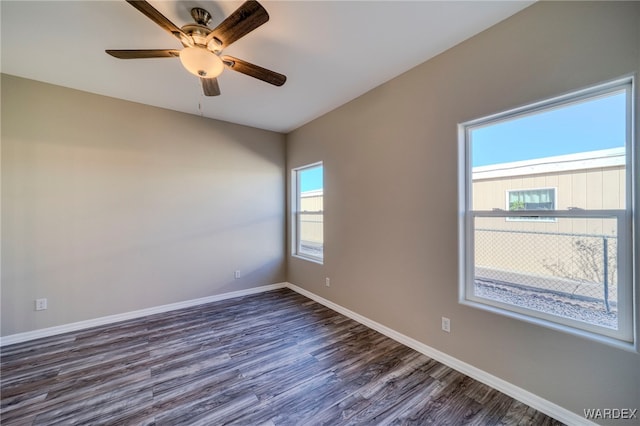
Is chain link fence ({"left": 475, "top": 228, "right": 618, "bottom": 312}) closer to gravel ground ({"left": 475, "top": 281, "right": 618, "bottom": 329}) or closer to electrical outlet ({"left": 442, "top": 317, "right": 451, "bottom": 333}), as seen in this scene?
gravel ground ({"left": 475, "top": 281, "right": 618, "bottom": 329})

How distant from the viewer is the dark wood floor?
1638 millimetres

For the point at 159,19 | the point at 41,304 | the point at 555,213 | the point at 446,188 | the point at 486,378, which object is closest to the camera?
the point at 159,19

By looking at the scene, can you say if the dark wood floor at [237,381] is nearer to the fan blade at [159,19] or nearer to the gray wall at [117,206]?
the gray wall at [117,206]

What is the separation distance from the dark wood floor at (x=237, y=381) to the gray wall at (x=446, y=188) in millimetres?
330

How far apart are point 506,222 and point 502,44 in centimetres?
137

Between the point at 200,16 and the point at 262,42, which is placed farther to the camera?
the point at 262,42

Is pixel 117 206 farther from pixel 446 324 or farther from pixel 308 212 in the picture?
pixel 446 324

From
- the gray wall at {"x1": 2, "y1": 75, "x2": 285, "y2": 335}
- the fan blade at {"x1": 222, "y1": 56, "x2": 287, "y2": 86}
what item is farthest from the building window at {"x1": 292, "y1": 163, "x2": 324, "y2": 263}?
the fan blade at {"x1": 222, "y1": 56, "x2": 287, "y2": 86}

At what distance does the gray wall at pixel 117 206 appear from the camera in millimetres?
Result: 2605

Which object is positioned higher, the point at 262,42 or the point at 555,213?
the point at 262,42

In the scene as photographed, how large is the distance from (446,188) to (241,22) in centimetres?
200

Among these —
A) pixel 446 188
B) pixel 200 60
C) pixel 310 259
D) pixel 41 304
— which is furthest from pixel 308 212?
pixel 41 304

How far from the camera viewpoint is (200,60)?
1695mm

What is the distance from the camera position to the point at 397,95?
2.58m
